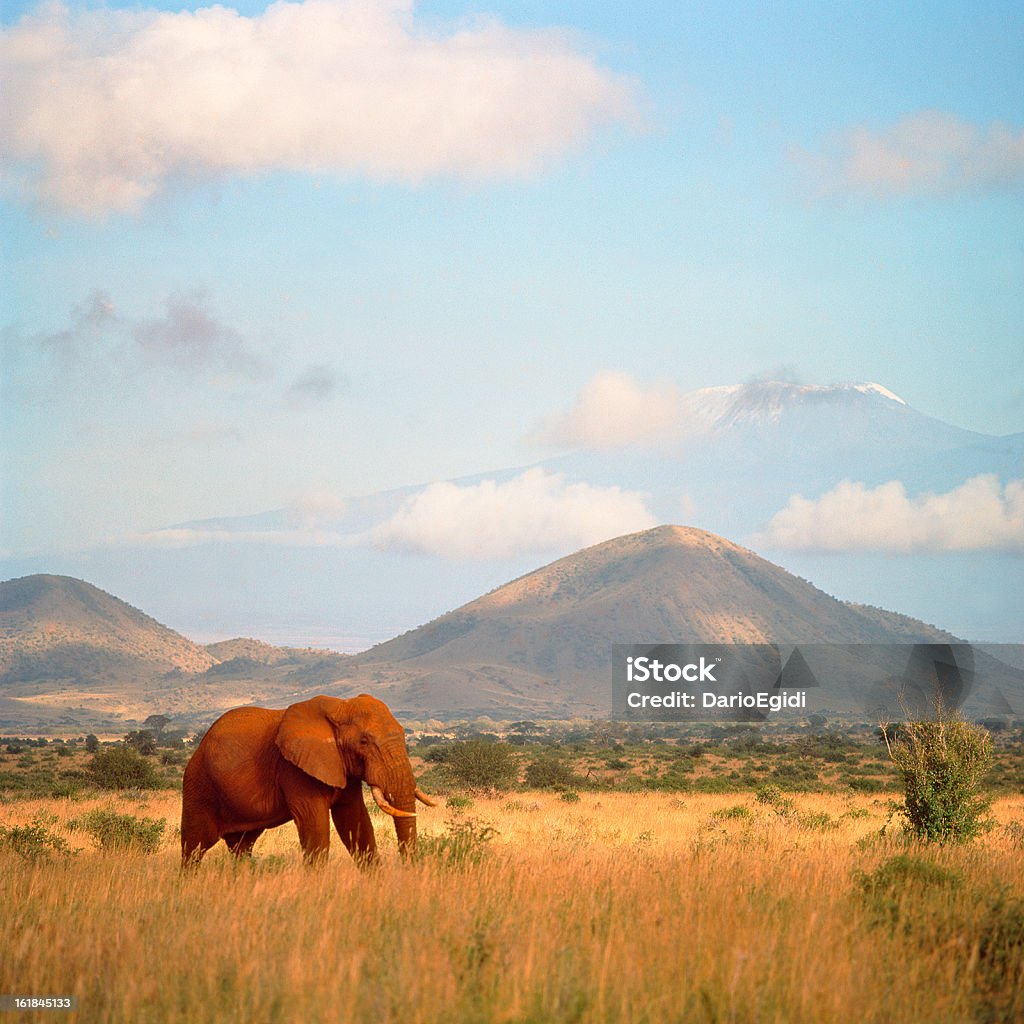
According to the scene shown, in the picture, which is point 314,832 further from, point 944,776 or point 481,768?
point 481,768

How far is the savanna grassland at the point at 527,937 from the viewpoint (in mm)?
6602

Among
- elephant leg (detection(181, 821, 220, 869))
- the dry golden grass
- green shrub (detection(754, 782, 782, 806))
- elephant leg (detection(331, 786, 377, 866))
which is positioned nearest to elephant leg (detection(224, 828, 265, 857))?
elephant leg (detection(181, 821, 220, 869))

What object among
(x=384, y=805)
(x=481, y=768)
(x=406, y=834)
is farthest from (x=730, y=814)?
(x=384, y=805)

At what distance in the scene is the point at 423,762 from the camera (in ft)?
180

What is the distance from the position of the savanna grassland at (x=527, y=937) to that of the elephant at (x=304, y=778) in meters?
0.50

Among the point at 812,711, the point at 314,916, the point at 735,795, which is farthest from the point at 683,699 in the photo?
the point at 314,916

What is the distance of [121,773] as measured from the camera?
39688 mm

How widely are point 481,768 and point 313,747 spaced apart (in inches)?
1135

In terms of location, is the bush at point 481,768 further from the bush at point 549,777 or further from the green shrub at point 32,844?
the green shrub at point 32,844

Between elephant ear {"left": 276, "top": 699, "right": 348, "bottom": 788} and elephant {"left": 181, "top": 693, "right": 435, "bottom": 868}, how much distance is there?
0.01m

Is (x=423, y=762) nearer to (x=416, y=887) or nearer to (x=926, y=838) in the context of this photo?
(x=926, y=838)

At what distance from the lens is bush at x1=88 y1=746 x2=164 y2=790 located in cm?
3934

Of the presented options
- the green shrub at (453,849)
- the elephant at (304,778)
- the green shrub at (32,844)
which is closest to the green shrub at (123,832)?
the green shrub at (32,844)

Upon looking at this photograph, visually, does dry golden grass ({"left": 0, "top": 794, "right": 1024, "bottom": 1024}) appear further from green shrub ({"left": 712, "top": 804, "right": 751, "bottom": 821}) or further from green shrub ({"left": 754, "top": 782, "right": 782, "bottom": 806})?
green shrub ({"left": 754, "top": 782, "right": 782, "bottom": 806})
